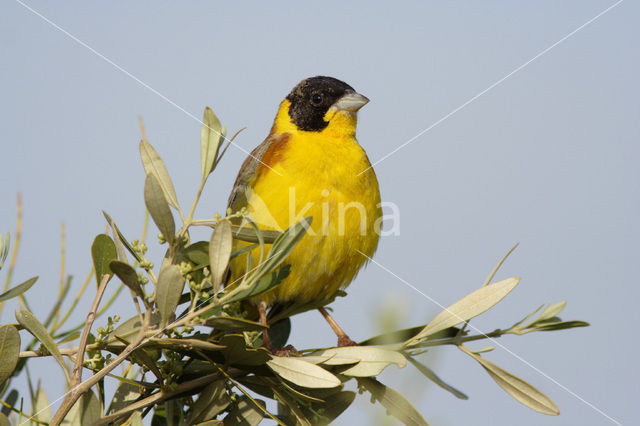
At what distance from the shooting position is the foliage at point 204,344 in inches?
68.6

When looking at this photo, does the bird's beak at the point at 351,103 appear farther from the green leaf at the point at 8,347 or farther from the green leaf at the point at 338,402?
the green leaf at the point at 8,347

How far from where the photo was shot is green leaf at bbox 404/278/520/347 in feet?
6.84

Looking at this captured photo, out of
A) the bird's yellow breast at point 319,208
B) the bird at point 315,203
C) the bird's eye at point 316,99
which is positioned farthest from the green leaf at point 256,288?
the bird's eye at point 316,99

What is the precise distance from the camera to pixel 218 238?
1.71 metres

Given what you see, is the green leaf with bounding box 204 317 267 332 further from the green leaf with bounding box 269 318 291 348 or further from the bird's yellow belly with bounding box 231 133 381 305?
the green leaf with bounding box 269 318 291 348

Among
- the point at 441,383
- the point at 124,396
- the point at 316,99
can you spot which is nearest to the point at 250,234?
the point at 124,396

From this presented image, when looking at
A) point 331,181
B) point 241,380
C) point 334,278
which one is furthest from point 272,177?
point 241,380

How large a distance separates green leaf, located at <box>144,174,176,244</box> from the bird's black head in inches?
106

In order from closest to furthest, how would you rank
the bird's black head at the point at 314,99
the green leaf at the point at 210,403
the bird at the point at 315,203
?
the green leaf at the point at 210,403
the bird at the point at 315,203
the bird's black head at the point at 314,99

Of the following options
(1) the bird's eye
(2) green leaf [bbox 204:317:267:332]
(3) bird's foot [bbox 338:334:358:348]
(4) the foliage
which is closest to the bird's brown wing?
(1) the bird's eye

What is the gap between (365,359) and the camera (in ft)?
7.16

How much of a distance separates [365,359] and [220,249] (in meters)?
0.71

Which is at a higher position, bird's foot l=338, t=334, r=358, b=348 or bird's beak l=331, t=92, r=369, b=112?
bird's beak l=331, t=92, r=369, b=112

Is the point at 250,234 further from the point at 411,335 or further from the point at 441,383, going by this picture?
the point at 441,383
